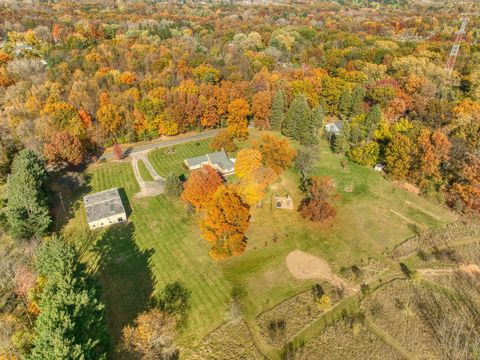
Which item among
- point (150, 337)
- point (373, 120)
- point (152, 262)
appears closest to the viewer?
point (150, 337)

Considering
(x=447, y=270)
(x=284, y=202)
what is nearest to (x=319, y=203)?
(x=284, y=202)

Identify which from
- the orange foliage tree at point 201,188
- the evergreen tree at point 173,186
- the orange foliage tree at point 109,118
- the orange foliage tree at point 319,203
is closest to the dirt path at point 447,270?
the orange foliage tree at point 319,203

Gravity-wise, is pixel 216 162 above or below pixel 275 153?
below

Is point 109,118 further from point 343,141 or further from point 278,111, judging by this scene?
point 343,141

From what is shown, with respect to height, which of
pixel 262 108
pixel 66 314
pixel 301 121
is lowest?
pixel 301 121

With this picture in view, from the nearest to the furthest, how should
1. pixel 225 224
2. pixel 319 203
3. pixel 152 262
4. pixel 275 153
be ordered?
pixel 225 224
pixel 152 262
pixel 319 203
pixel 275 153

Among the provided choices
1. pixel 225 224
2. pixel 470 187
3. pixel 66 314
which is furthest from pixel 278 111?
pixel 66 314

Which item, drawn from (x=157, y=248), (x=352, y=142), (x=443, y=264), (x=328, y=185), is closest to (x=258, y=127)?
(x=352, y=142)

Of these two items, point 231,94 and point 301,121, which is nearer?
point 301,121

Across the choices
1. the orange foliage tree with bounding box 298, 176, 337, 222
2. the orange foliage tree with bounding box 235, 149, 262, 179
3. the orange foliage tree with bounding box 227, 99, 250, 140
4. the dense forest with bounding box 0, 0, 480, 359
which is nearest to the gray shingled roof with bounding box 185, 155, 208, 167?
the dense forest with bounding box 0, 0, 480, 359
